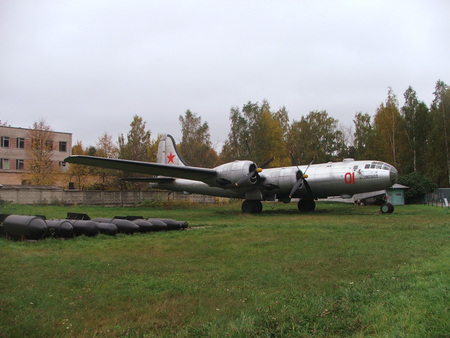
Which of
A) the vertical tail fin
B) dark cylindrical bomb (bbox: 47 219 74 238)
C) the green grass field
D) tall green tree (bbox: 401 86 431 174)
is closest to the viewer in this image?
the green grass field

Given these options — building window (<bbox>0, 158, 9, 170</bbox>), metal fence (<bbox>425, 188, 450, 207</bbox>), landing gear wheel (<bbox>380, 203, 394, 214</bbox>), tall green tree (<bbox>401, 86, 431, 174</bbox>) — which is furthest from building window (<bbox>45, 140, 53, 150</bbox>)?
tall green tree (<bbox>401, 86, 431, 174</bbox>)

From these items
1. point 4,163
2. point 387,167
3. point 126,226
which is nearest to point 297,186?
point 387,167

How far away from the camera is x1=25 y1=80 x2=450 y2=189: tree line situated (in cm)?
3916

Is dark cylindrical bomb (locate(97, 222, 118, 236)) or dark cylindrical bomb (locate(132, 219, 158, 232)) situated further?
dark cylindrical bomb (locate(132, 219, 158, 232))

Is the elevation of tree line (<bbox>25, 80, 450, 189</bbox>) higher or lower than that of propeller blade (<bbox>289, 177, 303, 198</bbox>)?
higher

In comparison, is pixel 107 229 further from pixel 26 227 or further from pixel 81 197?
pixel 81 197

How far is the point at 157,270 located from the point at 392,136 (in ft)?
148

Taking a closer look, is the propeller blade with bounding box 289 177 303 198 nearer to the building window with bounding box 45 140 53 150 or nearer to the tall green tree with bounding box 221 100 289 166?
the tall green tree with bounding box 221 100 289 166

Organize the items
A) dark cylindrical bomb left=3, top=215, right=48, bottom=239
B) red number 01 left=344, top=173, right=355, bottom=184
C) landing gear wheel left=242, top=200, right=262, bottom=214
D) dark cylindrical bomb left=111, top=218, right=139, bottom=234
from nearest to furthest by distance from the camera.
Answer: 1. dark cylindrical bomb left=3, top=215, right=48, bottom=239
2. dark cylindrical bomb left=111, top=218, right=139, bottom=234
3. red number 01 left=344, top=173, right=355, bottom=184
4. landing gear wheel left=242, top=200, right=262, bottom=214

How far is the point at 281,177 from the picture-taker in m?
22.0

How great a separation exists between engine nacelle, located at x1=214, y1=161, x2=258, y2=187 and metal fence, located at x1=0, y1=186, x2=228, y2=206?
12.4 meters

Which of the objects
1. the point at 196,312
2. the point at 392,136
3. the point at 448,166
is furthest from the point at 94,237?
the point at 392,136

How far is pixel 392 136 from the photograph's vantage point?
45469 mm

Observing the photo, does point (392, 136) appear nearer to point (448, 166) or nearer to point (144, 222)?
point (448, 166)
